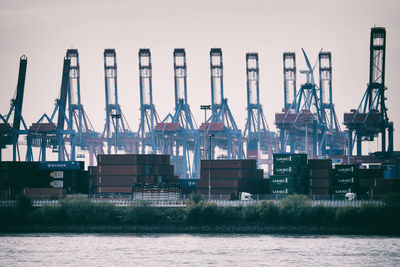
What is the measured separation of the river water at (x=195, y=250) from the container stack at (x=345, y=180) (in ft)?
67.6

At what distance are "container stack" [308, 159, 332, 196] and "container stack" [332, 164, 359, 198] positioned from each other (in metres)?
1.19

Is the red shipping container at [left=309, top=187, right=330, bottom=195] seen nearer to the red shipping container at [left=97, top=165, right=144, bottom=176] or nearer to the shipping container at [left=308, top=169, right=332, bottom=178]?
the shipping container at [left=308, top=169, right=332, bottom=178]

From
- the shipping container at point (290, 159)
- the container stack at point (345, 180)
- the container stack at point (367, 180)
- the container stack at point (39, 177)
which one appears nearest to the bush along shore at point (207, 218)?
the shipping container at point (290, 159)

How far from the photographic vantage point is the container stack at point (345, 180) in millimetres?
125044

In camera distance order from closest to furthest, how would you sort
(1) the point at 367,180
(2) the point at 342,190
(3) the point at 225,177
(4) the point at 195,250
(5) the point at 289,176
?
(4) the point at 195,250
(5) the point at 289,176
(2) the point at 342,190
(3) the point at 225,177
(1) the point at 367,180

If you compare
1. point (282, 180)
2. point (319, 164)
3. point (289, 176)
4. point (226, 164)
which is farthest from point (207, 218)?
point (319, 164)

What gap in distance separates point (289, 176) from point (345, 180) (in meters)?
7.35

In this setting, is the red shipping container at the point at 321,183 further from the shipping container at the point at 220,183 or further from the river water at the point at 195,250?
the river water at the point at 195,250

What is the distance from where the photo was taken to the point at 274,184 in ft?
405

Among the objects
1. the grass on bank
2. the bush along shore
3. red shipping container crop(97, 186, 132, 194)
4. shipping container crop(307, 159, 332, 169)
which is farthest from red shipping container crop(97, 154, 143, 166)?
shipping container crop(307, 159, 332, 169)

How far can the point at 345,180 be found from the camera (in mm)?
125125

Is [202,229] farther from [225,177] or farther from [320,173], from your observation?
→ [320,173]

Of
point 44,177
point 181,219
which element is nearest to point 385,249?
point 181,219

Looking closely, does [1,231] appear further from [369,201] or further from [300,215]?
[369,201]
